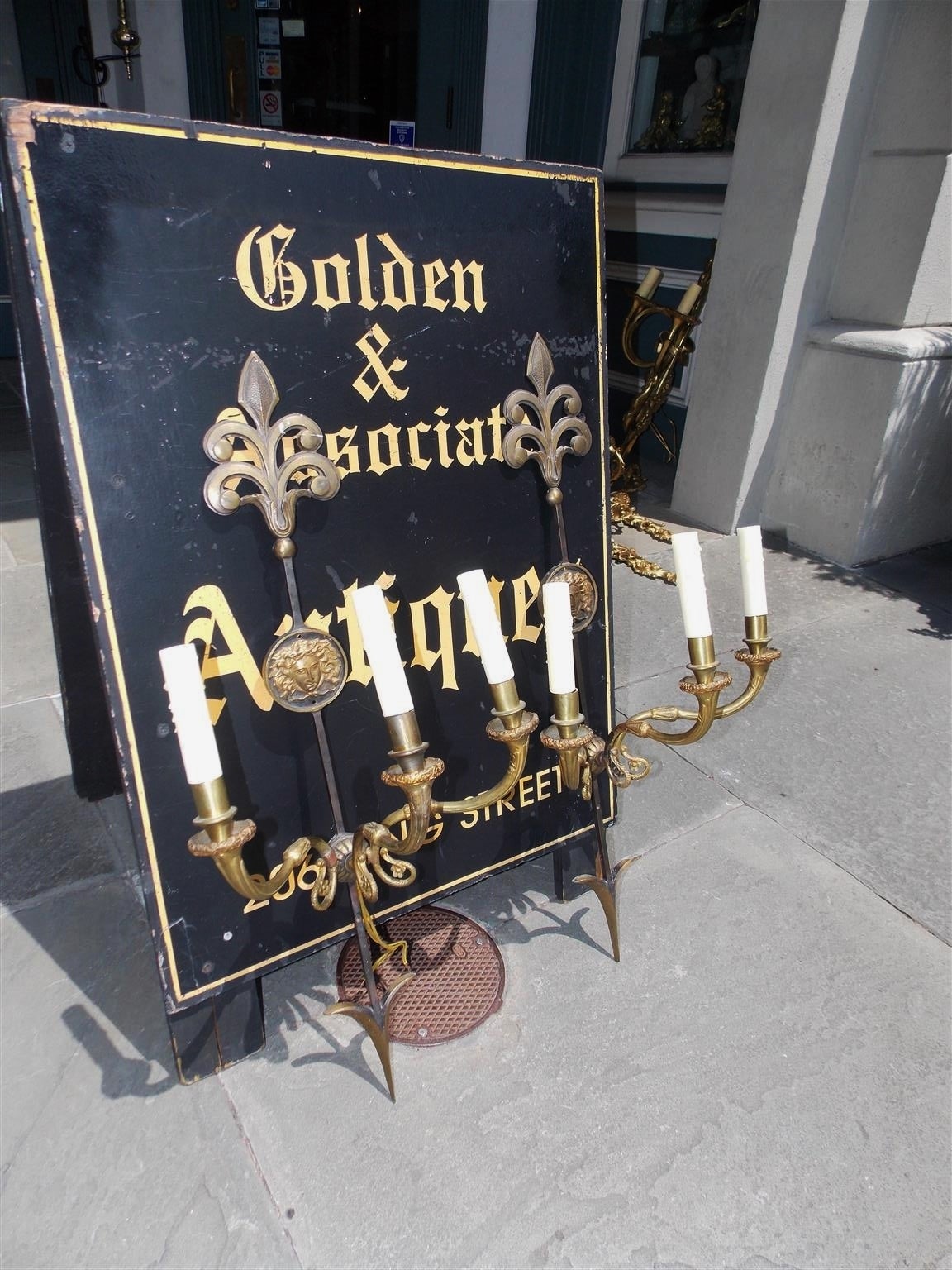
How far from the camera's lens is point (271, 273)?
1.23m

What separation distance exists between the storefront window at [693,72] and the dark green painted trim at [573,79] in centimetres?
21

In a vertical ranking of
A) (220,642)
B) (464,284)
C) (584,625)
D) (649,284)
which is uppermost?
(464,284)

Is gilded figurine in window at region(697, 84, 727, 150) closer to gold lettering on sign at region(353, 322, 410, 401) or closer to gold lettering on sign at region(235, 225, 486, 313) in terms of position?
gold lettering on sign at region(235, 225, 486, 313)

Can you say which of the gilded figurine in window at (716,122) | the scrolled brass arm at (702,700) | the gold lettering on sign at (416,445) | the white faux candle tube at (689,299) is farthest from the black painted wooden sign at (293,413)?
the gilded figurine in window at (716,122)

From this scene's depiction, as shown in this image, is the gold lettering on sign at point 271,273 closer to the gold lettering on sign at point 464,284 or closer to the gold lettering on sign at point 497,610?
the gold lettering on sign at point 464,284

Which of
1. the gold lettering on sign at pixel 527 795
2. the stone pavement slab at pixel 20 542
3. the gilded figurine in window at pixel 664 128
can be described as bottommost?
the stone pavement slab at pixel 20 542

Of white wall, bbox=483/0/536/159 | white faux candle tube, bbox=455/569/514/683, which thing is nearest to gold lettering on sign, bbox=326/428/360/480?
white faux candle tube, bbox=455/569/514/683

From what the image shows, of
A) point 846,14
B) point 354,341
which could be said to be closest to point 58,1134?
point 354,341

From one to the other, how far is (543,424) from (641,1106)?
1.32m

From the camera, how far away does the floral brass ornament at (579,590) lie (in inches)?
64.5

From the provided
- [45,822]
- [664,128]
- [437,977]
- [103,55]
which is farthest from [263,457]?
[103,55]

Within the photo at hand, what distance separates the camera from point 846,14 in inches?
136

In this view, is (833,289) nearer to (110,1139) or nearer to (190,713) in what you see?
(190,713)

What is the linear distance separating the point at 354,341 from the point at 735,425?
340 centimetres
